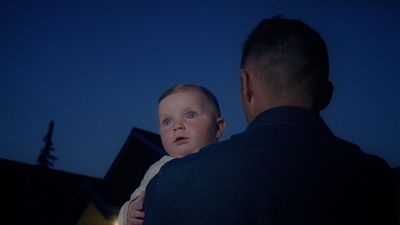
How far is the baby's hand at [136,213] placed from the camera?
249cm

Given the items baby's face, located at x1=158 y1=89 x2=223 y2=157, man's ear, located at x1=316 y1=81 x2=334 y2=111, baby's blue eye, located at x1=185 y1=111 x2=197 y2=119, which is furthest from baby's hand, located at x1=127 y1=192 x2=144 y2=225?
man's ear, located at x1=316 y1=81 x2=334 y2=111

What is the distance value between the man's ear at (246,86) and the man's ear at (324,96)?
1.16ft

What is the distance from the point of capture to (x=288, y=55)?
181cm

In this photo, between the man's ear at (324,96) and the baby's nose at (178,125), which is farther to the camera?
the baby's nose at (178,125)

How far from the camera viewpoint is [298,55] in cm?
181

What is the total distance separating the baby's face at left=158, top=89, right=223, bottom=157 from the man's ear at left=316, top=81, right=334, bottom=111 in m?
1.44

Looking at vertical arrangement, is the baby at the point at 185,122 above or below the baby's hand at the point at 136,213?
above

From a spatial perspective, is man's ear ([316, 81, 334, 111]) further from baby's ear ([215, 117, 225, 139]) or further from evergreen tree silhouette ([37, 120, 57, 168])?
evergreen tree silhouette ([37, 120, 57, 168])

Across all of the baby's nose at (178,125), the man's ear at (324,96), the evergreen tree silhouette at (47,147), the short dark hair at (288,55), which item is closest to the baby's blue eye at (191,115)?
the baby's nose at (178,125)

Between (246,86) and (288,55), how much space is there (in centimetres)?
28

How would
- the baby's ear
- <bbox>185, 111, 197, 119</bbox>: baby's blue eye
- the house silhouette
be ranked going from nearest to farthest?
1. <bbox>185, 111, 197, 119</bbox>: baby's blue eye
2. the baby's ear
3. the house silhouette

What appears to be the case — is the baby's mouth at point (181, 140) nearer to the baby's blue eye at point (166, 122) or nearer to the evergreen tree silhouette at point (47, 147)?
the baby's blue eye at point (166, 122)

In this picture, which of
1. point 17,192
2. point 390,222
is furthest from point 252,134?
point 17,192

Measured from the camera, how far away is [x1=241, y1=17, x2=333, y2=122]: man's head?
1.74m
